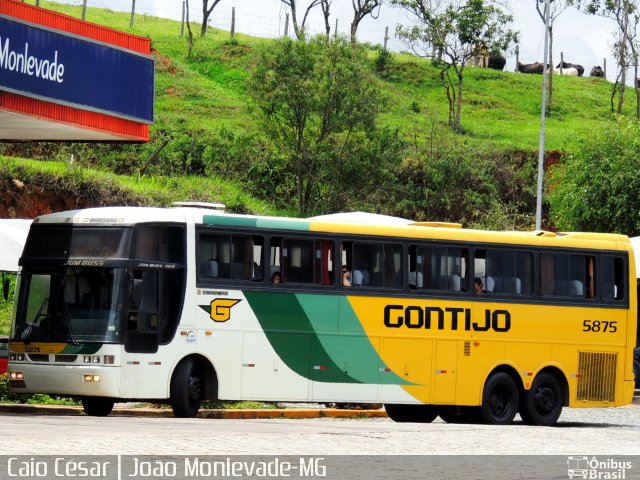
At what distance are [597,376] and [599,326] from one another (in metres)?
0.95

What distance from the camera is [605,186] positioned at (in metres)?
42.8

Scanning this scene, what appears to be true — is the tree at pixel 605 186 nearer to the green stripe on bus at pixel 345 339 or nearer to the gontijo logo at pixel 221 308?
the green stripe on bus at pixel 345 339

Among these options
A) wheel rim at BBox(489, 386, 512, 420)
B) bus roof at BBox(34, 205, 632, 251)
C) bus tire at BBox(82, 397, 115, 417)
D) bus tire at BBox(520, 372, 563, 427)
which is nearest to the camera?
bus roof at BBox(34, 205, 632, 251)

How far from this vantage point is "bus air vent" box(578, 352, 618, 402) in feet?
83.1

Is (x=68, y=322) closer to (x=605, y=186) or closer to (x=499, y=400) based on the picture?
(x=499, y=400)

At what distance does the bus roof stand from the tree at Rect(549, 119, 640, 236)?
16.8 meters

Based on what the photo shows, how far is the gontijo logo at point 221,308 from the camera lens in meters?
21.2

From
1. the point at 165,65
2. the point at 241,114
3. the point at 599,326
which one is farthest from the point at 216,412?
the point at 165,65

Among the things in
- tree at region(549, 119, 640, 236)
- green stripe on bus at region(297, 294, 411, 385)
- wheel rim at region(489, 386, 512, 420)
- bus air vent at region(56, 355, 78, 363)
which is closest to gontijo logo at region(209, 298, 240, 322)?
green stripe on bus at region(297, 294, 411, 385)

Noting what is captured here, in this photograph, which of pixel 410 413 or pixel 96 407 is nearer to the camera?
pixel 96 407

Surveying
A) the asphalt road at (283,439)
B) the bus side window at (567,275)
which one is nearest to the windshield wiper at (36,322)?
the asphalt road at (283,439)

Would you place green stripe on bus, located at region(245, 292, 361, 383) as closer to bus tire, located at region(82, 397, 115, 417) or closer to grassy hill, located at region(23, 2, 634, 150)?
bus tire, located at region(82, 397, 115, 417)

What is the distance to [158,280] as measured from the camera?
20766 millimetres

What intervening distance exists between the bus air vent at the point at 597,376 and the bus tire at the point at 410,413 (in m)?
2.84
